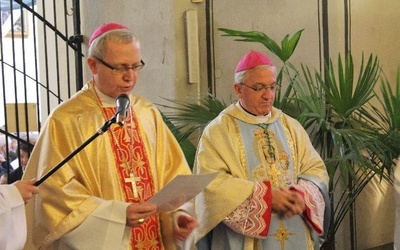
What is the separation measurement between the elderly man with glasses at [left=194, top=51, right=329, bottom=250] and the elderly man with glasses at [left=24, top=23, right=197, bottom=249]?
0.43 metres

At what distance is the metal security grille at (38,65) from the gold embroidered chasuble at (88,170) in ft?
7.44

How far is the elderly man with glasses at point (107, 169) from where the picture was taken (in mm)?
3795

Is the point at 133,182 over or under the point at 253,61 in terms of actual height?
under

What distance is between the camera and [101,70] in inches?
157

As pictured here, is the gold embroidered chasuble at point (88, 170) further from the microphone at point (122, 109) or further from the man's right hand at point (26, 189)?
the microphone at point (122, 109)

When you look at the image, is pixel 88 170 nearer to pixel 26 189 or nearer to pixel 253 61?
pixel 26 189

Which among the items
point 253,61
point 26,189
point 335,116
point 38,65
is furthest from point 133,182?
point 38,65

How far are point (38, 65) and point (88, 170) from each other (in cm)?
660

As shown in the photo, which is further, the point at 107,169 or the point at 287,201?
the point at 287,201

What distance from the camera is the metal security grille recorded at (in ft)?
22.9

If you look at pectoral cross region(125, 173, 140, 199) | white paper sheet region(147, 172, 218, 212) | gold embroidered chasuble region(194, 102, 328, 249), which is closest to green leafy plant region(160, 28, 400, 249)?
gold embroidered chasuble region(194, 102, 328, 249)

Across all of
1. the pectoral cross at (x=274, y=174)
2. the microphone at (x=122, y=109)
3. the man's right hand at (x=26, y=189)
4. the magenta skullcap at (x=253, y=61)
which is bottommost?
the pectoral cross at (x=274, y=174)

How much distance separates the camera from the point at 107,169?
13.1ft

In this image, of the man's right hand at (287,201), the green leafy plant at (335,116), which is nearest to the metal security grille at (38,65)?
the green leafy plant at (335,116)
